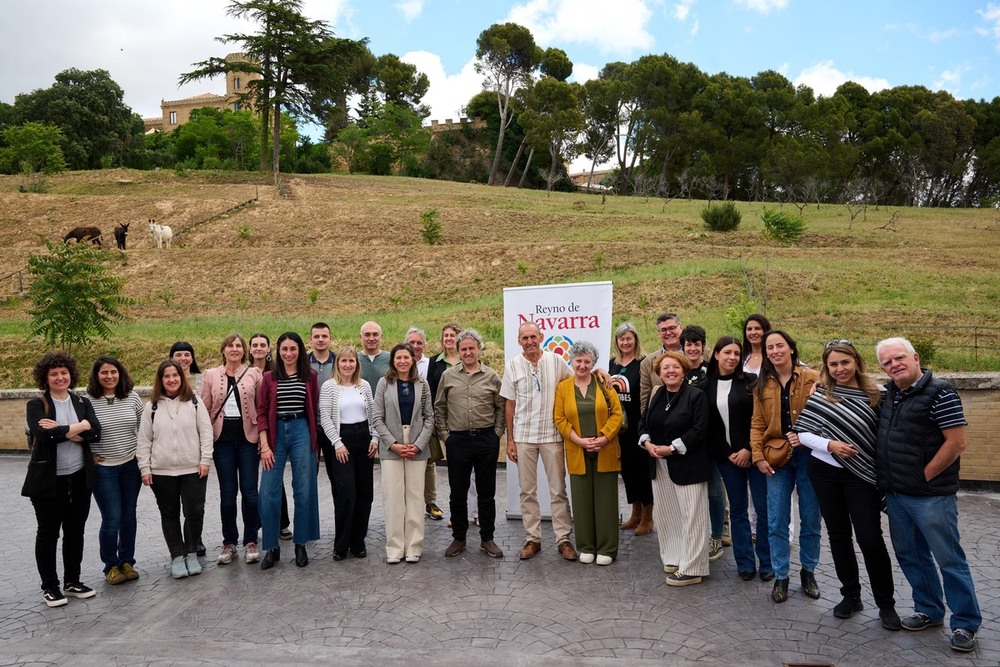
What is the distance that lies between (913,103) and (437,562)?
2243 inches

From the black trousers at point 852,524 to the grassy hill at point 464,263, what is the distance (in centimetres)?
606

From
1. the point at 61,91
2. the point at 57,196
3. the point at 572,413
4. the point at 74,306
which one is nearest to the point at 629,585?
the point at 572,413

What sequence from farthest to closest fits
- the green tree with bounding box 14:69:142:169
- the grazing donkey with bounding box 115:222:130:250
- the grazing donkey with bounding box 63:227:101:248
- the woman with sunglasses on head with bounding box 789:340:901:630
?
the green tree with bounding box 14:69:142:169 < the grazing donkey with bounding box 115:222:130:250 < the grazing donkey with bounding box 63:227:101:248 < the woman with sunglasses on head with bounding box 789:340:901:630

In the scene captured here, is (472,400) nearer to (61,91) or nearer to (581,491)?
(581,491)

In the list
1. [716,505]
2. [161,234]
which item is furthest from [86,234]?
[716,505]

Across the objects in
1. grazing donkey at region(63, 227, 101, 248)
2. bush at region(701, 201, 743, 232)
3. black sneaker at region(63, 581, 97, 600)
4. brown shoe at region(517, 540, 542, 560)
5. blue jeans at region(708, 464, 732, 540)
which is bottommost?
black sneaker at region(63, 581, 97, 600)

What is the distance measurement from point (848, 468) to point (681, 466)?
1.13 meters

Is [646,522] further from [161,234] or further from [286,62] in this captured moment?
[286,62]

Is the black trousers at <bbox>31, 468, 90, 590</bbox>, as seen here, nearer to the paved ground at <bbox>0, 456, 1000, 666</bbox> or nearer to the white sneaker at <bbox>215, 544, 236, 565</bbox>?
the paved ground at <bbox>0, 456, 1000, 666</bbox>

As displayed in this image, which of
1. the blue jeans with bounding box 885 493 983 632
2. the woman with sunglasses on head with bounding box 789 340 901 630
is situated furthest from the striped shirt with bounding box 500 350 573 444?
the blue jeans with bounding box 885 493 983 632

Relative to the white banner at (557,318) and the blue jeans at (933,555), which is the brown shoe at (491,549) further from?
the blue jeans at (933,555)

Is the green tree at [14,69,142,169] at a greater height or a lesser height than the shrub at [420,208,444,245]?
greater

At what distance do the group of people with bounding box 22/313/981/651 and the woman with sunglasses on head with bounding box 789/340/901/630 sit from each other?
1 cm

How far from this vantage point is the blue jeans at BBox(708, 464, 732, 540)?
5.65 m
